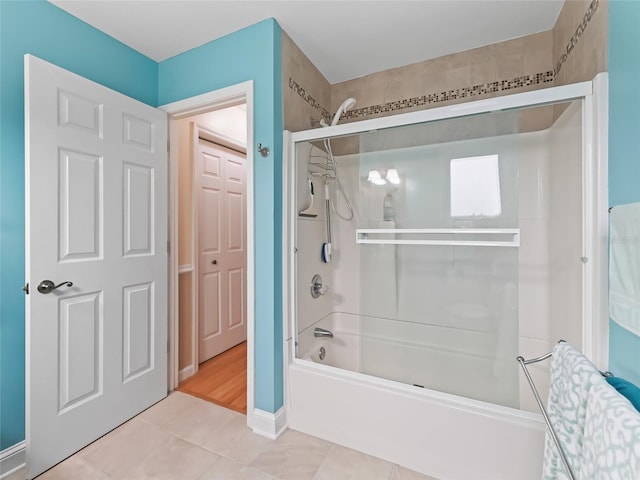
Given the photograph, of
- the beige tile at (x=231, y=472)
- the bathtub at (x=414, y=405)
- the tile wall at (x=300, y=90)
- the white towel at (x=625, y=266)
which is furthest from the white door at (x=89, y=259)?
the white towel at (x=625, y=266)

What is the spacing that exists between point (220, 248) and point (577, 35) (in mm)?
2883

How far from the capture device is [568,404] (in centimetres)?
80

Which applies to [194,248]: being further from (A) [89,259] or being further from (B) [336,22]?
(B) [336,22]

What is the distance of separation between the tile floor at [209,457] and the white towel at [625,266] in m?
1.10

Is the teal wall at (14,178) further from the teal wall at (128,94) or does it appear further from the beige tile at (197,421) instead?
the beige tile at (197,421)

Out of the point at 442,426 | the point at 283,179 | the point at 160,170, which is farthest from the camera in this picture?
the point at 160,170

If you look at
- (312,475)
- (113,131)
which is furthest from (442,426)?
(113,131)

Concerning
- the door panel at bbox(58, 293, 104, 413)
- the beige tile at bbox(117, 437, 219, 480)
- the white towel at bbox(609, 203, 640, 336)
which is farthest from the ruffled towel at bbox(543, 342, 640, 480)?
the door panel at bbox(58, 293, 104, 413)

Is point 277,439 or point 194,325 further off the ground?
point 194,325

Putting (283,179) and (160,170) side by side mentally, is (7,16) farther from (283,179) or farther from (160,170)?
(283,179)

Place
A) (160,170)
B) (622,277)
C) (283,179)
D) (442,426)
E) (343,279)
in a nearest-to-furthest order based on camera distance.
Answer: (622,277)
(442,426)
(283,179)
(160,170)
(343,279)

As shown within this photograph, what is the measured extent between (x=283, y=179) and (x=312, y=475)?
1.56 m

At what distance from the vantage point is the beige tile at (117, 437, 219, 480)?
1386mm

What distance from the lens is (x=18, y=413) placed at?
1.44 metres
